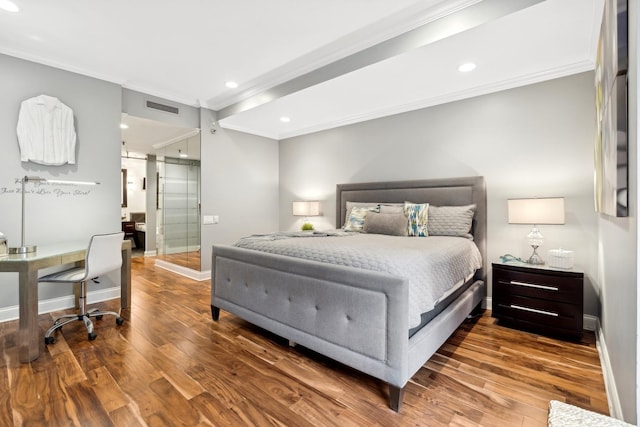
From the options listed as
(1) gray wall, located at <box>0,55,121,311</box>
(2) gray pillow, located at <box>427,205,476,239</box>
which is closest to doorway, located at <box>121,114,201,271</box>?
(1) gray wall, located at <box>0,55,121,311</box>

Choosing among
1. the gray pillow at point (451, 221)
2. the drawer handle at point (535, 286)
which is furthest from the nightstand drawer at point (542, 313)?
the gray pillow at point (451, 221)

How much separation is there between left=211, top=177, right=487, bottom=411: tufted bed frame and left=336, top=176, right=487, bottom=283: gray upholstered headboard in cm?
57

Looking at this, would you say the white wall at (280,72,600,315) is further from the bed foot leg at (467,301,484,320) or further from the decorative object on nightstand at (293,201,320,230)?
the decorative object on nightstand at (293,201,320,230)

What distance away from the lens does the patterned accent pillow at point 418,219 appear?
3.29 meters

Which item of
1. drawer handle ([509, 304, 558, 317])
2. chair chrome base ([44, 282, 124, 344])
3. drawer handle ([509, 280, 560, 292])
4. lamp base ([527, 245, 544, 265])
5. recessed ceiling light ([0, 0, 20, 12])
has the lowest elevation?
chair chrome base ([44, 282, 124, 344])

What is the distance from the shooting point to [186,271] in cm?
479

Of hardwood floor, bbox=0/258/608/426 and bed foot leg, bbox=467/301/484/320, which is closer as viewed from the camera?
hardwood floor, bbox=0/258/608/426

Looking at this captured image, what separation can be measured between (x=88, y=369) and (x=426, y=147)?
3.95m

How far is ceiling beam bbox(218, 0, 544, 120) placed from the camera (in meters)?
2.07

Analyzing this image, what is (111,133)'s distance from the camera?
139 inches

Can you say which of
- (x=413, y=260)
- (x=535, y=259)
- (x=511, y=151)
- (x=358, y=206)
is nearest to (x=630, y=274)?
(x=413, y=260)

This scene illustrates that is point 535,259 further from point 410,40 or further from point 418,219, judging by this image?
point 410,40

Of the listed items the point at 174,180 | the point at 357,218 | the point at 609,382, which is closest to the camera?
the point at 609,382

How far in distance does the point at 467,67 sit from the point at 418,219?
Result: 160 centimetres
